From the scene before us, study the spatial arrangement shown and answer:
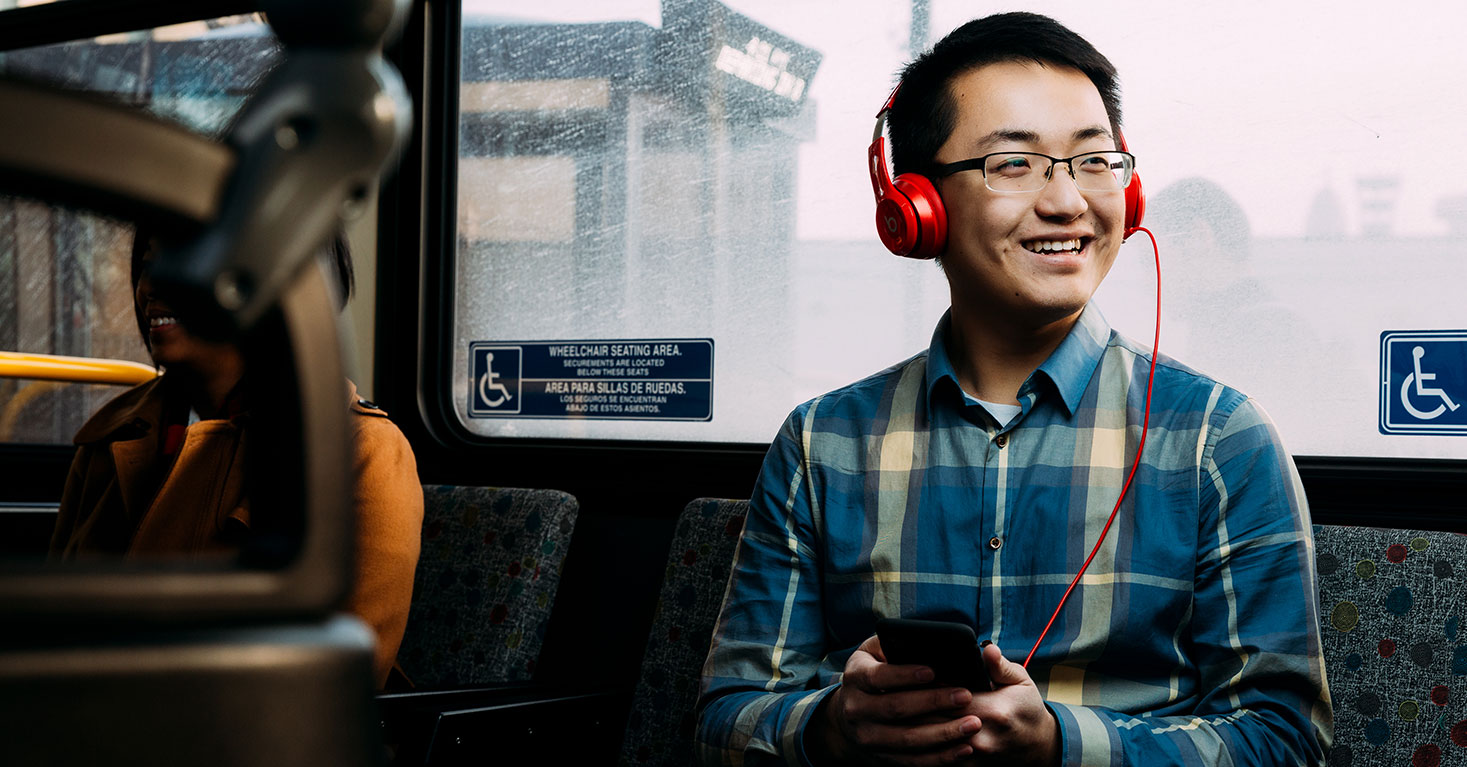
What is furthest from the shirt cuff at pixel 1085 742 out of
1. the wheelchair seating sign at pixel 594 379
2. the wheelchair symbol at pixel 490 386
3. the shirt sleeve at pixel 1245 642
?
the wheelchair symbol at pixel 490 386

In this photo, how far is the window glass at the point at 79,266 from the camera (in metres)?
3.20

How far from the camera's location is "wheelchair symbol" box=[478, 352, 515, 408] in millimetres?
2742

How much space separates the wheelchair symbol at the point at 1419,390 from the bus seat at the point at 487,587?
148 centimetres

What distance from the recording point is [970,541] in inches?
58.9

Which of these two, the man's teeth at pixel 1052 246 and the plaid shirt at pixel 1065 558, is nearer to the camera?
the plaid shirt at pixel 1065 558

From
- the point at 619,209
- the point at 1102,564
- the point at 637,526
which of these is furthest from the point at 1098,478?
the point at 619,209

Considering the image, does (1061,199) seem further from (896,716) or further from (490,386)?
(490,386)

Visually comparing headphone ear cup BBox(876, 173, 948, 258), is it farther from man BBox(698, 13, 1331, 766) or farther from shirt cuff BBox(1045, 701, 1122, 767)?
shirt cuff BBox(1045, 701, 1122, 767)

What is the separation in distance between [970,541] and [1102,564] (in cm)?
16

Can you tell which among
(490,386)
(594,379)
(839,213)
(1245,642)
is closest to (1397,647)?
(1245,642)

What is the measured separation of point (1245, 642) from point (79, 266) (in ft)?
10.7

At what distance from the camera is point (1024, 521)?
1480 mm

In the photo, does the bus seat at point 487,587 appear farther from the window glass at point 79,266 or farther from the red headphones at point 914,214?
the window glass at point 79,266

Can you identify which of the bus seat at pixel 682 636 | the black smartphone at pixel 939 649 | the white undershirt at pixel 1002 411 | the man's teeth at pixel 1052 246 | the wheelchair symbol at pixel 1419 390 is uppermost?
the man's teeth at pixel 1052 246
